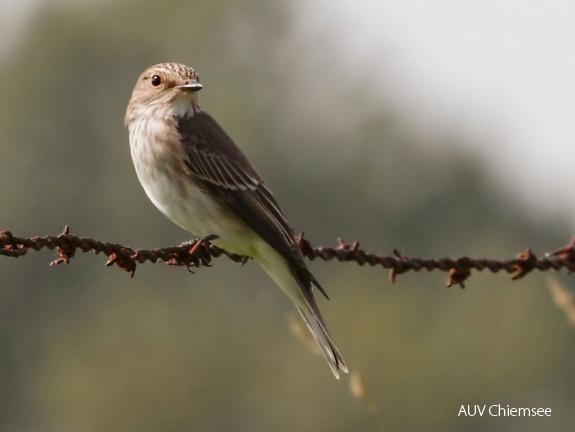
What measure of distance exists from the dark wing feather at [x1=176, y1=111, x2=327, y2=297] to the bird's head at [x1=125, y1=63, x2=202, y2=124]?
4.3 inches

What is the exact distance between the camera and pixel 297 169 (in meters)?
62.1

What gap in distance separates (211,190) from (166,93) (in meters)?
1.00

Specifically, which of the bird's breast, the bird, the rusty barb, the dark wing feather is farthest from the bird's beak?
the rusty barb

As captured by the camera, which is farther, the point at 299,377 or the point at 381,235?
the point at 381,235

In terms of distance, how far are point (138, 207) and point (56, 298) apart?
355 cm

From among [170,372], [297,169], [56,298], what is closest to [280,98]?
[297,169]

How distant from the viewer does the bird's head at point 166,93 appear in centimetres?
1234

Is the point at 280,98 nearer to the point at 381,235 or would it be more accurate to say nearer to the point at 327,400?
the point at 381,235

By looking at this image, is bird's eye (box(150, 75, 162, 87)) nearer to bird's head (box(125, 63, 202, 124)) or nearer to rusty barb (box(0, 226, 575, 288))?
bird's head (box(125, 63, 202, 124))

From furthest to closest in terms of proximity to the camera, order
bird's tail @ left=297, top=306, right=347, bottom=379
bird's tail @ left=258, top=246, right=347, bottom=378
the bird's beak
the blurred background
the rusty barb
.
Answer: the blurred background < the bird's beak < bird's tail @ left=258, top=246, right=347, bottom=378 < bird's tail @ left=297, top=306, right=347, bottom=379 < the rusty barb

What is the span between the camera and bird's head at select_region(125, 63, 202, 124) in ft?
40.5

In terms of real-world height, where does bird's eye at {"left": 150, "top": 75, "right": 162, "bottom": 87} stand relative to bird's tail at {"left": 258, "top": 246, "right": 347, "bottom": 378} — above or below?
above

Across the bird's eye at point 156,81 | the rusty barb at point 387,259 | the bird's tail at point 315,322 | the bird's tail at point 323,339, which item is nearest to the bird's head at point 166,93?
the bird's eye at point 156,81

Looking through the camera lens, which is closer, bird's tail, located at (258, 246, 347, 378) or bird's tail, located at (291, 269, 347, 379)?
bird's tail, located at (291, 269, 347, 379)
